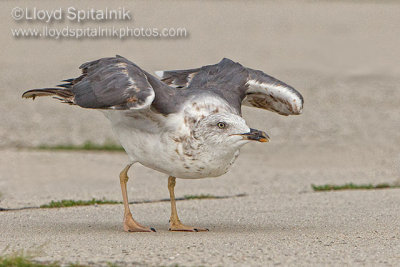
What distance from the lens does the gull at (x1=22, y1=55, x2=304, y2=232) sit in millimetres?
7527

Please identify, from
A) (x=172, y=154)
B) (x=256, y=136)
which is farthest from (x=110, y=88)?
(x=256, y=136)

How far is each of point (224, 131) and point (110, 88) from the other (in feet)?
3.73

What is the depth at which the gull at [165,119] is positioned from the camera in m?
7.53

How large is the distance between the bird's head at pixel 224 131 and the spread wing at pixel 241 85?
0.84 meters

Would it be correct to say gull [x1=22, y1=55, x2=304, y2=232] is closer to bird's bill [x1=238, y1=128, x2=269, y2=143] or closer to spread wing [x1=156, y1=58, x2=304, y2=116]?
bird's bill [x1=238, y1=128, x2=269, y2=143]

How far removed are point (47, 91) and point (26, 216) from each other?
1693mm

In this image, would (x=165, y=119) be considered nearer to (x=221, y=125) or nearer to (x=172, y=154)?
(x=172, y=154)

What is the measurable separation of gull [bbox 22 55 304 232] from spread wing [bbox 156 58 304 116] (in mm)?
113

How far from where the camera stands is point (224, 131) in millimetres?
7523

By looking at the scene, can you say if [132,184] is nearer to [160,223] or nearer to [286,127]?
[160,223]

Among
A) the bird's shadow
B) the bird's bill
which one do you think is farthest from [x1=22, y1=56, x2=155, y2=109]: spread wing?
the bird's shadow

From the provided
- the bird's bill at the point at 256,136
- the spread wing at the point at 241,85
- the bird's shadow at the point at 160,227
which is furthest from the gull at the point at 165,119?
the bird's shadow at the point at 160,227

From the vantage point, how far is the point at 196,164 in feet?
25.0

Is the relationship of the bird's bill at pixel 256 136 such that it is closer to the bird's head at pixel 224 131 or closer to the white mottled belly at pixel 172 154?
the bird's head at pixel 224 131
